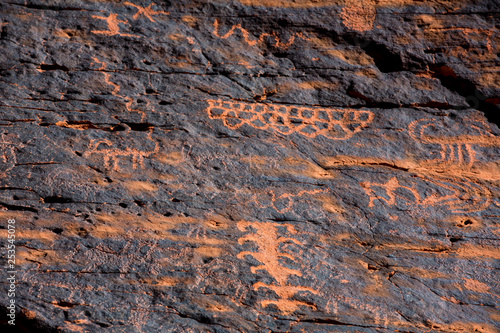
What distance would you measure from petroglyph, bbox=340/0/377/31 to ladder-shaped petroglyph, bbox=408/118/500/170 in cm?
71

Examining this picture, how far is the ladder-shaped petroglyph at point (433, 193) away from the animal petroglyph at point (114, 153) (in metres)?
1.33

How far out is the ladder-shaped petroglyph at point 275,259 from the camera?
2332 mm

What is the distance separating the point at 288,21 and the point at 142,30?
0.94 metres

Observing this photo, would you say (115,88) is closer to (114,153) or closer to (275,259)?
(114,153)

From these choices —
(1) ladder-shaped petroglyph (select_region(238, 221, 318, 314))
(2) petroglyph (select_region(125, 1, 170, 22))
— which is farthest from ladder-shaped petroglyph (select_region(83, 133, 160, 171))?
(2) petroglyph (select_region(125, 1, 170, 22))

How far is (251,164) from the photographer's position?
2.59 m

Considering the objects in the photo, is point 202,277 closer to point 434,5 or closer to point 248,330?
point 248,330

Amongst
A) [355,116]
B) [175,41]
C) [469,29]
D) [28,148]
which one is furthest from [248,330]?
[469,29]

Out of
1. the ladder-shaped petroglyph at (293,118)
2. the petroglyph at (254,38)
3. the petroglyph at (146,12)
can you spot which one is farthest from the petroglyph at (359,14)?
the petroglyph at (146,12)

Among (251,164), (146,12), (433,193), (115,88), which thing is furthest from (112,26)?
(433,193)

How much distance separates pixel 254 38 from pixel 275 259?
1417mm

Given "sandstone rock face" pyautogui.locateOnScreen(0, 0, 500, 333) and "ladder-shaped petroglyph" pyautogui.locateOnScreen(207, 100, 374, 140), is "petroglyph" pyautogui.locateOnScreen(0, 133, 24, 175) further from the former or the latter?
"ladder-shaped petroglyph" pyautogui.locateOnScreen(207, 100, 374, 140)

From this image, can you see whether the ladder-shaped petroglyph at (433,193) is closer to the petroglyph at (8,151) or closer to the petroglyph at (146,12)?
the petroglyph at (146,12)

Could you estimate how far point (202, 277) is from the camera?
2.35 metres
